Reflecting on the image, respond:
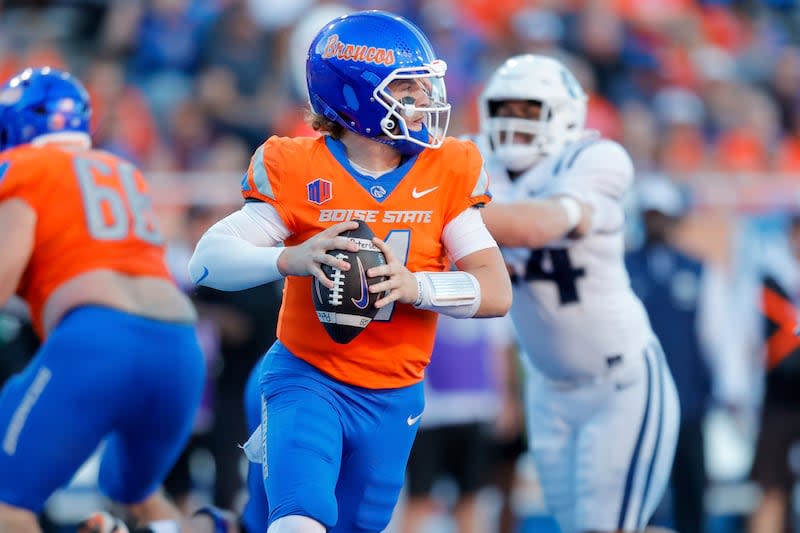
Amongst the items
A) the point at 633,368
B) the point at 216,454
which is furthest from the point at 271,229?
the point at 216,454

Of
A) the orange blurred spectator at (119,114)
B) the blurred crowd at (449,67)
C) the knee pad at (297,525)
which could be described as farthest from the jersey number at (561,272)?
the orange blurred spectator at (119,114)

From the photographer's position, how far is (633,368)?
5051mm

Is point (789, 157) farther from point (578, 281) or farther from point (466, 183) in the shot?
point (466, 183)

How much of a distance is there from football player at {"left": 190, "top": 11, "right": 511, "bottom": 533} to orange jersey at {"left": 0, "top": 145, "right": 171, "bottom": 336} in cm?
109

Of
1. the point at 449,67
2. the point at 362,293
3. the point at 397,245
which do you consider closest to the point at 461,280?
the point at 397,245

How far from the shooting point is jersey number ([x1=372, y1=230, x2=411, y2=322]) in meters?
3.78

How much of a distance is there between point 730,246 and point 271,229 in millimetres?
5806

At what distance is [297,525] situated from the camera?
3.51 m

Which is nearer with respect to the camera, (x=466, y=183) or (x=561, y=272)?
(x=466, y=183)

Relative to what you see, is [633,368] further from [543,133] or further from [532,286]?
[543,133]

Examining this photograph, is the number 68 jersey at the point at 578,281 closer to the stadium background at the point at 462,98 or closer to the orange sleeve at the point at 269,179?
the orange sleeve at the point at 269,179

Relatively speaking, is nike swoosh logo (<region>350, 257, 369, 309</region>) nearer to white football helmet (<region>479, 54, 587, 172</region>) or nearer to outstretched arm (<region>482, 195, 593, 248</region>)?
outstretched arm (<region>482, 195, 593, 248</region>)

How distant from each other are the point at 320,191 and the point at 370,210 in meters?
0.16

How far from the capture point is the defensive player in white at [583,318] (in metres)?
4.96
